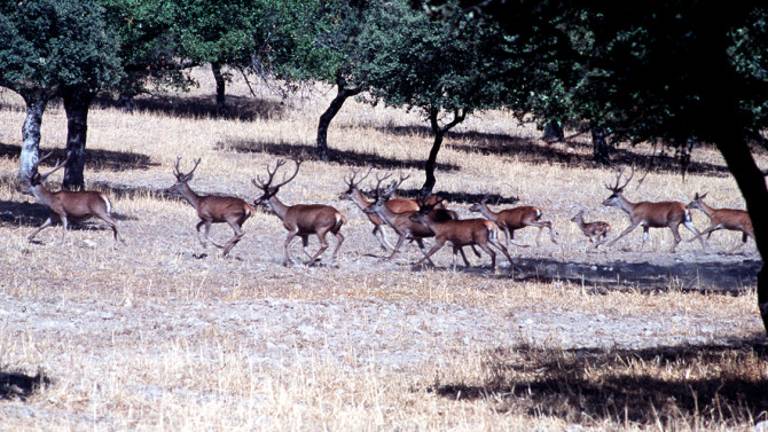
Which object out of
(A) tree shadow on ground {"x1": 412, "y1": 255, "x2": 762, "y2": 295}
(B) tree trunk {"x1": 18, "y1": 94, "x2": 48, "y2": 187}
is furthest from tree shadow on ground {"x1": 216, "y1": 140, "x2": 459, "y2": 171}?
(A) tree shadow on ground {"x1": 412, "y1": 255, "x2": 762, "y2": 295}

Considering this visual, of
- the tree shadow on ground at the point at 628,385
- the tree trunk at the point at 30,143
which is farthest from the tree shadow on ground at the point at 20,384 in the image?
the tree trunk at the point at 30,143

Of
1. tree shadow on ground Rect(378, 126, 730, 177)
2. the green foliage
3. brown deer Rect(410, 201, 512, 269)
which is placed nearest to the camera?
brown deer Rect(410, 201, 512, 269)

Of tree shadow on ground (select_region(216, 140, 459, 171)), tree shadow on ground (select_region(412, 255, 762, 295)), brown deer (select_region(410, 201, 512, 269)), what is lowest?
tree shadow on ground (select_region(412, 255, 762, 295))

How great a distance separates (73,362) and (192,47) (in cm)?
1719

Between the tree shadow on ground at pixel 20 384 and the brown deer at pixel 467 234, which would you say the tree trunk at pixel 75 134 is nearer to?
the brown deer at pixel 467 234

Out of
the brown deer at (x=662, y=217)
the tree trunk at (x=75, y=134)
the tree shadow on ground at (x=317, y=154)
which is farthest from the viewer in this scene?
the tree shadow on ground at (x=317, y=154)

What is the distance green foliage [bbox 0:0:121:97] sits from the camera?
22.7 m

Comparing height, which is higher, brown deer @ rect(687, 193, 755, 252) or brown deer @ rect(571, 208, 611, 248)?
brown deer @ rect(687, 193, 755, 252)

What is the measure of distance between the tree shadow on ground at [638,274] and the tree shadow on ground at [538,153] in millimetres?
18589

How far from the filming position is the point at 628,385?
1077cm

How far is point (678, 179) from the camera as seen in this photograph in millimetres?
40281

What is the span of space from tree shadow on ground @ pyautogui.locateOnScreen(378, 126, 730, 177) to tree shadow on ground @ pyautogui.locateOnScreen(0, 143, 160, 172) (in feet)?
43.7

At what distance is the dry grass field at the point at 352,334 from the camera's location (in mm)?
9531

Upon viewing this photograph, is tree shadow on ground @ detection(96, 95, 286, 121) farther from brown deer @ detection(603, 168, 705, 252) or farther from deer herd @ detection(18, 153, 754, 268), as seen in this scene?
deer herd @ detection(18, 153, 754, 268)
